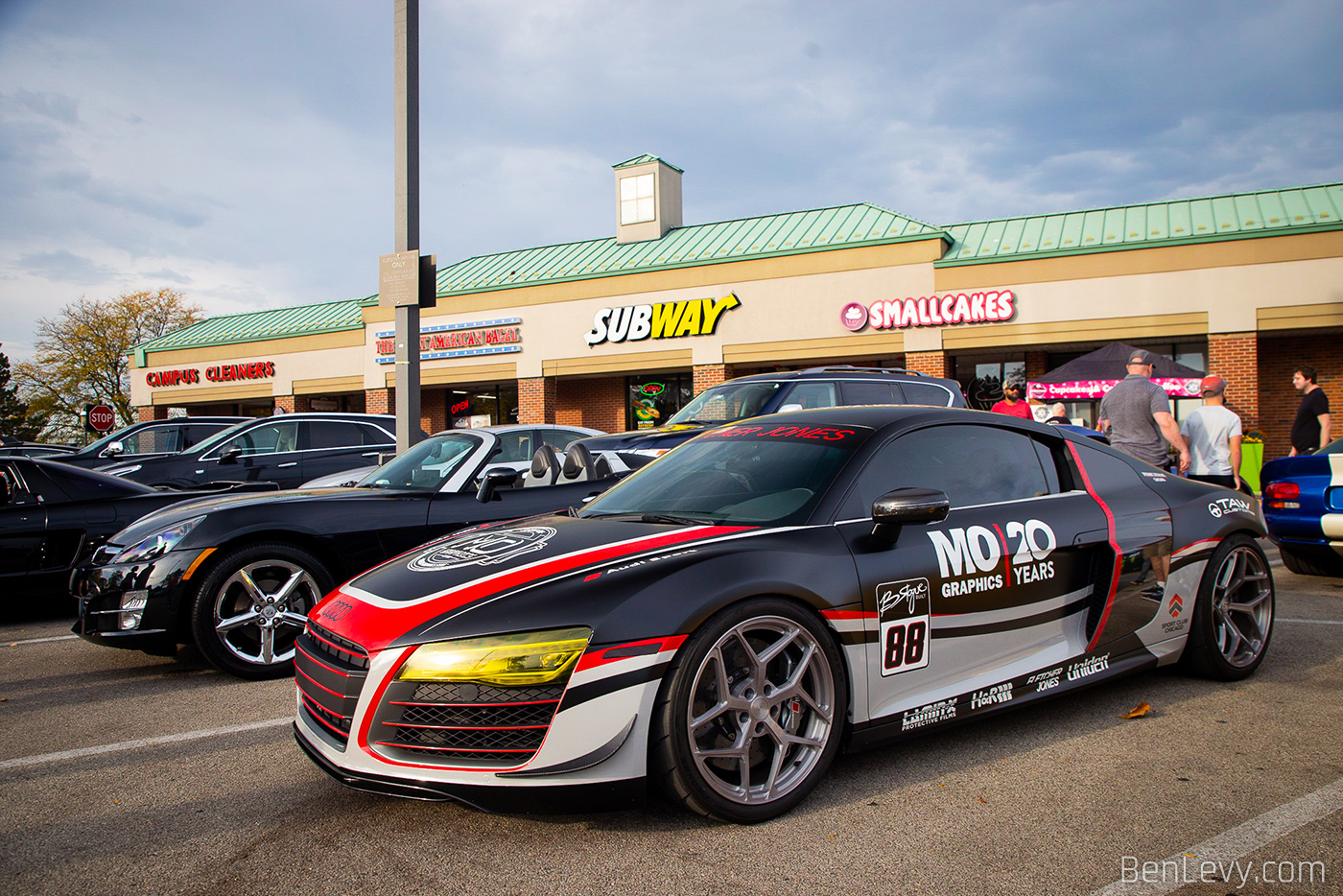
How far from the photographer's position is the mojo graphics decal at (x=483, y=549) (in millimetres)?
2928

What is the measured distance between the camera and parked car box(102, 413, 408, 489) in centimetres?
1046

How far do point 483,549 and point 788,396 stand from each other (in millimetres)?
5474

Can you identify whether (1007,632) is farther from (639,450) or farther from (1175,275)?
(1175,275)

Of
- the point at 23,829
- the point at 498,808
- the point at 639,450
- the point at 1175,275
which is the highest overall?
the point at 1175,275

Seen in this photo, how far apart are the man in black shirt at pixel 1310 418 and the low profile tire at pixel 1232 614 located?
4937mm

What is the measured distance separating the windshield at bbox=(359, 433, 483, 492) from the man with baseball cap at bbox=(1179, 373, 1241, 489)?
5.70 m

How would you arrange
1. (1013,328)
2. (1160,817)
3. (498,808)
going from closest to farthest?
(498,808)
(1160,817)
(1013,328)

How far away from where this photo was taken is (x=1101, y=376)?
586 inches

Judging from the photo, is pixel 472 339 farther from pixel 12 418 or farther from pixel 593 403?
pixel 12 418

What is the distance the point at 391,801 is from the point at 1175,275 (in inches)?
734

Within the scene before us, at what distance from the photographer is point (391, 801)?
9.62 feet

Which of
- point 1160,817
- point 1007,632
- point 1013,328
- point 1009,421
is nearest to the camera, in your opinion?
point 1160,817

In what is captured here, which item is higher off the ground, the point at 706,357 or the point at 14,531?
the point at 706,357

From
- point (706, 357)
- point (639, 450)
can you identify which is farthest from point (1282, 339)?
point (639, 450)
